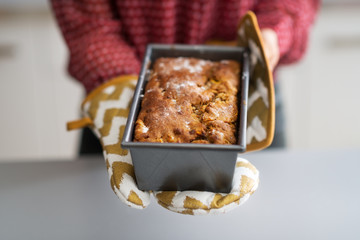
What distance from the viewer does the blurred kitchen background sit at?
5.75 ft

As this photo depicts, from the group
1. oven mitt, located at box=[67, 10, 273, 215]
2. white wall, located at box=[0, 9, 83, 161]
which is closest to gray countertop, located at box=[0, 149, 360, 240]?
oven mitt, located at box=[67, 10, 273, 215]

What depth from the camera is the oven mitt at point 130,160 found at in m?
0.53

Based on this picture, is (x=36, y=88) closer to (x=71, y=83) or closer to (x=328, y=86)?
(x=71, y=83)

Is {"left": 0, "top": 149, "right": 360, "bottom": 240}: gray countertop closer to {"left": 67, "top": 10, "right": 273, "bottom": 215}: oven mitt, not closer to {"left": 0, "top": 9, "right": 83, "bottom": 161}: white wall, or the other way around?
{"left": 67, "top": 10, "right": 273, "bottom": 215}: oven mitt

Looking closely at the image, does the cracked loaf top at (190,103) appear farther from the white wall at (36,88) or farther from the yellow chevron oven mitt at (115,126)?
the white wall at (36,88)

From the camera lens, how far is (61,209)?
0.68 meters

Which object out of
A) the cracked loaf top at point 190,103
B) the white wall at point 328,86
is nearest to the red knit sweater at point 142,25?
the cracked loaf top at point 190,103

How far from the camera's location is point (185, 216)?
66cm

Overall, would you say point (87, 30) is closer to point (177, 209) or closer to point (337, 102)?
point (177, 209)

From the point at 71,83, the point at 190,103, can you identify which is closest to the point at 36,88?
the point at 71,83

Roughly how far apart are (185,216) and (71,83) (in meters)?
1.28

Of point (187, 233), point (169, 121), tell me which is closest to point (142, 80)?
point (169, 121)

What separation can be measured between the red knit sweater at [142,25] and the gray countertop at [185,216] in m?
0.18

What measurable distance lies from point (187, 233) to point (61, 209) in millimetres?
203
